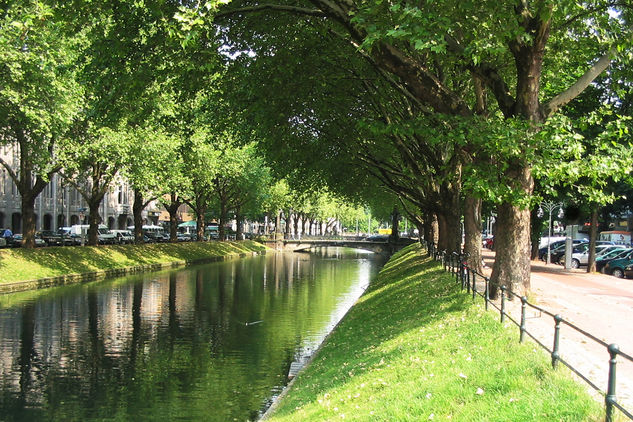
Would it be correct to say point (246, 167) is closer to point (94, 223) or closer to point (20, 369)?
point (94, 223)

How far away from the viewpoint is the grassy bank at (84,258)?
3328cm

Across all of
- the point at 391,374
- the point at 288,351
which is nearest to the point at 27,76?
the point at 288,351

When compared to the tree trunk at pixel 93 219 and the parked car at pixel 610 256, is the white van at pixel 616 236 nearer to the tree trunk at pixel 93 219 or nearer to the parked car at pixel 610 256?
the parked car at pixel 610 256

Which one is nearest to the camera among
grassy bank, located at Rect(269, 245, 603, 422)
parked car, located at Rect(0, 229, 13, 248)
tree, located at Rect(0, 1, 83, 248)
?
grassy bank, located at Rect(269, 245, 603, 422)

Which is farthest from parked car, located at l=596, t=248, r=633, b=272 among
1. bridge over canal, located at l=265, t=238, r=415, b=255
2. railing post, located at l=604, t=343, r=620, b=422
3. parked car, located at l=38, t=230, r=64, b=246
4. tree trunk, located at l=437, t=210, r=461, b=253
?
bridge over canal, located at l=265, t=238, r=415, b=255

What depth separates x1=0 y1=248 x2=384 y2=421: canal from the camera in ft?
48.5

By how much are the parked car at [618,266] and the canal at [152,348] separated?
14.3 metres

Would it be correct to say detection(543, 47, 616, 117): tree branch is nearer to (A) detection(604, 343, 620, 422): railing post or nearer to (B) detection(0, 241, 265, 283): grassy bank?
(A) detection(604, 343, 620, 422): railing post

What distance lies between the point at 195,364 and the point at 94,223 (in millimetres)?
28272

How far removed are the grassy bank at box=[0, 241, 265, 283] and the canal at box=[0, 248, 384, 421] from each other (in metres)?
2.19

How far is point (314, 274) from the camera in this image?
Result: 171 ft

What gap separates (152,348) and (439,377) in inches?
519

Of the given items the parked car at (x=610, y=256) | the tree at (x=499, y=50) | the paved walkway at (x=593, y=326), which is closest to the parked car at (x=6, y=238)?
the tree at (x=499, y=50)

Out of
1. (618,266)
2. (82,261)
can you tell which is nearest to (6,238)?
(82,261)
